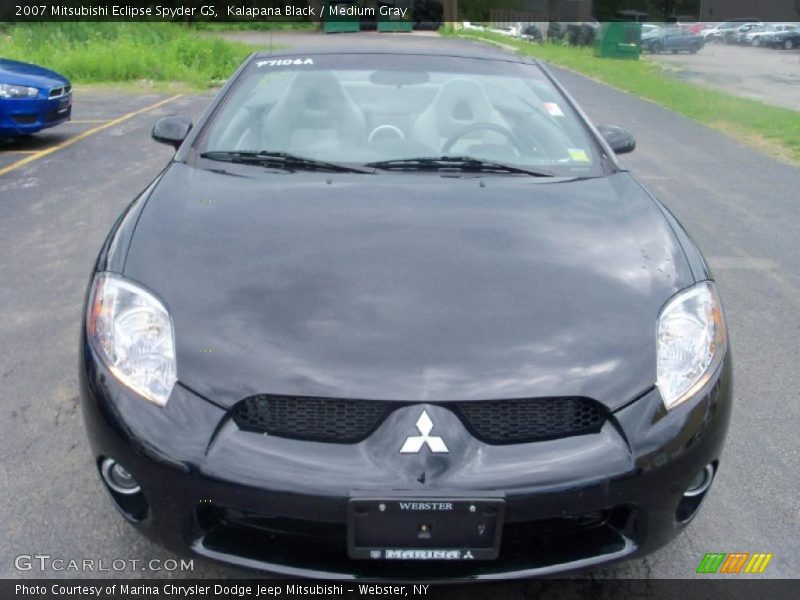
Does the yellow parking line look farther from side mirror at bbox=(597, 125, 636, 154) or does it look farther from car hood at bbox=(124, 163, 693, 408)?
side mirror at bbox=(597, 125, 636, 154)

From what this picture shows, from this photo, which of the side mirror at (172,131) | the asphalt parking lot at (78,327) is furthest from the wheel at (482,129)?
the asphalt parking lot at (78,327)

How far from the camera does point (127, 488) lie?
204 centimetres

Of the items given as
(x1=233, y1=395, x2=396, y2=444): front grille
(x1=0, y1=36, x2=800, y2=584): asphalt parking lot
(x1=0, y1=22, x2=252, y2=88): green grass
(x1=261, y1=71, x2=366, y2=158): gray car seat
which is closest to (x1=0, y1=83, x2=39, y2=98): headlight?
(x1=0, y1=36, x2=800, y2=584): asphalt parking lot

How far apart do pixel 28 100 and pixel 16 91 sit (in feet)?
0.46

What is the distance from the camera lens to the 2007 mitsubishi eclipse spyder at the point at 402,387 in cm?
185

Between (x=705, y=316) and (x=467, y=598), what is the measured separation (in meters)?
1.03

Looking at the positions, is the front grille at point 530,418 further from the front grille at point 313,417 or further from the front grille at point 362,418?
the front grille at point 313,417

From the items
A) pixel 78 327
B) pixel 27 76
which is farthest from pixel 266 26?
pixel 78 327

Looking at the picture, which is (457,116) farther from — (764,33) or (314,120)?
(764,33)

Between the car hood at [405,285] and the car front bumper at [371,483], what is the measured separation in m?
0.11

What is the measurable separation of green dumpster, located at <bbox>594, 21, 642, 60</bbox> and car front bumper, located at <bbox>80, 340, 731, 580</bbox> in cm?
3055

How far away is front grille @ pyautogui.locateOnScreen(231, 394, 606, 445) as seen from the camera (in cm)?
191

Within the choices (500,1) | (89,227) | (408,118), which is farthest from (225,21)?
(408,118)

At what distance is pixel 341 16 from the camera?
35938mm
